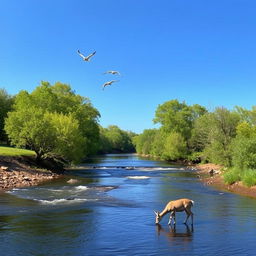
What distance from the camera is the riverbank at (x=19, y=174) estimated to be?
41847 millimetres

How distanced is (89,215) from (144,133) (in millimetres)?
172142

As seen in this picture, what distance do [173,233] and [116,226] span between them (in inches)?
142

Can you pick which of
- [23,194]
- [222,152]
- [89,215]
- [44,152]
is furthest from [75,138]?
[89,215]

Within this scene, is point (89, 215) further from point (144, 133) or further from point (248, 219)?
point (144, 133)

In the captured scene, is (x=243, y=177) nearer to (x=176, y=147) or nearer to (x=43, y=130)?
(x=43, y=130)

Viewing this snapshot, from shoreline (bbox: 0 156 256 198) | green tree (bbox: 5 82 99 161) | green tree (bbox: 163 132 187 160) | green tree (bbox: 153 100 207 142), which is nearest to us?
shoreline (bbox: 0 156 256 198)

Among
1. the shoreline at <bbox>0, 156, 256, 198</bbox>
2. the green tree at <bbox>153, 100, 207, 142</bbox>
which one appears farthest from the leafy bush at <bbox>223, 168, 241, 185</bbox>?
the green tree at <bbox>153, 100, 207, 142</bbox>

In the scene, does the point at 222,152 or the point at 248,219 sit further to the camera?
the point at 222,152

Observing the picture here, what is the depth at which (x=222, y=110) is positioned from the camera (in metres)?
71.1

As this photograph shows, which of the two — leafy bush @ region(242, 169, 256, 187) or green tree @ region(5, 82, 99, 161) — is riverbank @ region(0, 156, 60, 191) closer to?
green tree @ region(5, 82, 99, 161)

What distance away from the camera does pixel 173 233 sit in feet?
66.1

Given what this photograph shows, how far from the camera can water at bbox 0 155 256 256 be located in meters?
17.2

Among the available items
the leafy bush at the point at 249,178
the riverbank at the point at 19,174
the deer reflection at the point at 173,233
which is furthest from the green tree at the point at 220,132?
the deer reflection at the point at 173,233

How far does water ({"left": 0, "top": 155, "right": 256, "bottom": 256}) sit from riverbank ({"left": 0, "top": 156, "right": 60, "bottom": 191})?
24.0 ft
